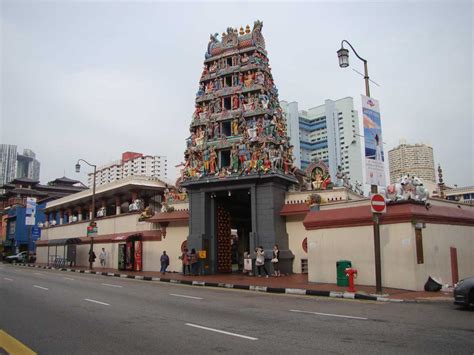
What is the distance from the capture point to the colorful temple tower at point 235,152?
2556 cm

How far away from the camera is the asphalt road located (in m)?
7.30

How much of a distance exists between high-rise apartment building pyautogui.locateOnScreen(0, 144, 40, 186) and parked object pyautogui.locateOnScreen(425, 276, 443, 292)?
459 feet

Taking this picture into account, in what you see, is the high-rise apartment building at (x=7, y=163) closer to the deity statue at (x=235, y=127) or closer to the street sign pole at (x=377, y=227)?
the deity statue at (x=235, y=127)

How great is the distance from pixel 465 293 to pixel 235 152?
56.4ft

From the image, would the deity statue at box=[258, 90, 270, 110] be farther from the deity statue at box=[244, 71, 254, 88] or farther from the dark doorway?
the dark doorway

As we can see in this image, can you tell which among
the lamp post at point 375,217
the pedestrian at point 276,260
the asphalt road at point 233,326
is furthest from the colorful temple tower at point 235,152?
the asphalt road at point 233,326

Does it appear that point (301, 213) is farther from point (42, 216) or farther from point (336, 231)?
point (42, 216)

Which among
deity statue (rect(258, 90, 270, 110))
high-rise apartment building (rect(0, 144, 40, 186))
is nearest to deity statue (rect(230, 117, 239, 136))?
deity statue (rect(258, 90, 270, 110))

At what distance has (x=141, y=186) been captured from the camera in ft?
135

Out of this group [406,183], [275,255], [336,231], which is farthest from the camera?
[275,255]

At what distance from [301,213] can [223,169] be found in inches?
223

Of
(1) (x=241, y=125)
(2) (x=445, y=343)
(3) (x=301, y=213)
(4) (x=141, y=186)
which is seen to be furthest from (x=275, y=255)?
(4) (x=141, y=186)

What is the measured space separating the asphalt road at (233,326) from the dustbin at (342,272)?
3613 mm

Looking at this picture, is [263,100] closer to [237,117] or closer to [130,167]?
[237,117]
